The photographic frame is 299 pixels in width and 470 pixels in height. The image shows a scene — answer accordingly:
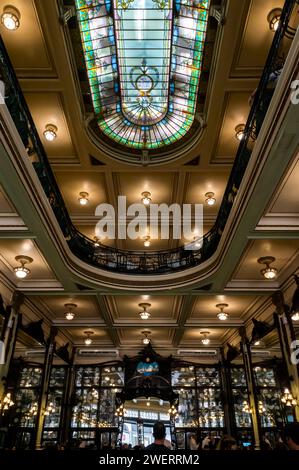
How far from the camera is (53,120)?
8.52 m

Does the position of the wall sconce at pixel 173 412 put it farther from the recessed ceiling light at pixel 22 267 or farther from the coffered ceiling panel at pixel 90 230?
the recessed ceiling light at pixel 22 267

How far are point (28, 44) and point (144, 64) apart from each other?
2535 mm

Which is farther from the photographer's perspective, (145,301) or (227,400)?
(227,400)

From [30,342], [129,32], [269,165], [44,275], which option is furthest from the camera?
[30,342]

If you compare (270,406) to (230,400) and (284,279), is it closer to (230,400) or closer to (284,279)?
(230,400)

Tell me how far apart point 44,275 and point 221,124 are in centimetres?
614

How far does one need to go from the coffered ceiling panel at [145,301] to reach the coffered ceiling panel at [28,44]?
263 inches

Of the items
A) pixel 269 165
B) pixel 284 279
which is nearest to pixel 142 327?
pixel 284 279

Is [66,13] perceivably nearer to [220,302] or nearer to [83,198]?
[83,198]

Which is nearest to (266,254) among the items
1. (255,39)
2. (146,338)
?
(255,39)

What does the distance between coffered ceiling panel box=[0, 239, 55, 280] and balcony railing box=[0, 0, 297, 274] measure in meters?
0.90

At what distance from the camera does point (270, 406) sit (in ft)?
44.2

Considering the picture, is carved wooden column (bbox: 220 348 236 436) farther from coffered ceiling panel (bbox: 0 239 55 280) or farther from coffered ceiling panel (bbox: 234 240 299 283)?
coffered ceiling panel (bbox: 0 239 55 280)

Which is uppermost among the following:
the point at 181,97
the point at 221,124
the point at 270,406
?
the point at 181,97
